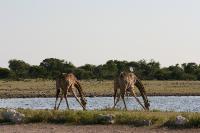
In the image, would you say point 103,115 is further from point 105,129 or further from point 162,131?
point 162,131

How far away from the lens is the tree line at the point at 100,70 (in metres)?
107

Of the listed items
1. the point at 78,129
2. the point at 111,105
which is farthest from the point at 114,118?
the point at 111,105

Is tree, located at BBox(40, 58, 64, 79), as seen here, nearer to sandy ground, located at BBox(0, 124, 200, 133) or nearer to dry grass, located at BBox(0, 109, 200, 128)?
dry grass, located at BBox(0, 109, 200, 128)

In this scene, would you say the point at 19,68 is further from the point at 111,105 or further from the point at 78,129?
the point at 78,129

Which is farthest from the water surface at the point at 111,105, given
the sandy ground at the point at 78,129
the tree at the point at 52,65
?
the tree at the point at 52,65

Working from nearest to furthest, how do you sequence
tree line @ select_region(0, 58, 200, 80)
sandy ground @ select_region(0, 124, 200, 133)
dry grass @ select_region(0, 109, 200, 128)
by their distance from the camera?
sandy ground @ select_region(0, 124, 200, 133) < dry grass @ select_region(0, 109, 200, 128) < tree line @ select_region(0, 58, 200, 80)

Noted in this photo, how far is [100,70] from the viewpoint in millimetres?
115875

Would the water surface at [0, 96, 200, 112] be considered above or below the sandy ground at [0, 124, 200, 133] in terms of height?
above

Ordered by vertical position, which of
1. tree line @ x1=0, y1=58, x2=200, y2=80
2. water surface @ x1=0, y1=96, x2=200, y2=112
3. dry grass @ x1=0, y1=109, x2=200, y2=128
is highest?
tree line @ x1=0, y1=58, x2=200, y2=80

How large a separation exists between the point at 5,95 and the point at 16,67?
62.9 metres

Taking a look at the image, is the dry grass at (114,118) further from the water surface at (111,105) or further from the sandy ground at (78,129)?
the water surface at (111,105)

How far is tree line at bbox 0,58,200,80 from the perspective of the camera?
352ft

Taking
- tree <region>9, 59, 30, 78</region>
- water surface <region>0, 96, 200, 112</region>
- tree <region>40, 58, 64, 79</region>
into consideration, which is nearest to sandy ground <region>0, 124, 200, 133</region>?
water surface <region>0, 96, 200, 112</region>

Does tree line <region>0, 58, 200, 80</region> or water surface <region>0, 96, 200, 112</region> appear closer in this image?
water surface <region>0, 96, 200, 112</region>
